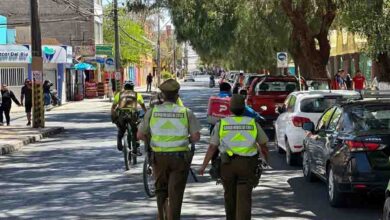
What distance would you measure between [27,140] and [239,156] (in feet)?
48.6

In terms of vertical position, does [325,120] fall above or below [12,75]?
below

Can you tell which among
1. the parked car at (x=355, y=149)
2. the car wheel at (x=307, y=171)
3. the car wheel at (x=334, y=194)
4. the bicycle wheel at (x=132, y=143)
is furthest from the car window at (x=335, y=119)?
the bicycle wheel at (x=132, y=143)

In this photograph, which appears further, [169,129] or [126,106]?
[126,106]

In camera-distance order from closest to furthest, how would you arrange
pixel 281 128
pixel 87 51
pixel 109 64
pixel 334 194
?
1. pixel 334 194
2. pixel 281 128
3. pixel 109 64
4. pixel 87 51

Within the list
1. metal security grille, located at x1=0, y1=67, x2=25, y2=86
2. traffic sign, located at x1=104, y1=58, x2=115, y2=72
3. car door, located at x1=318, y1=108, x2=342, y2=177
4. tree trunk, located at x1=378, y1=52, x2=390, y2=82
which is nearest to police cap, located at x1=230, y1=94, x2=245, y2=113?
car door, located at x1=318, y1=108, x2=342, y2=177

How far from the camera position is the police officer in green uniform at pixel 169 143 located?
7.25m

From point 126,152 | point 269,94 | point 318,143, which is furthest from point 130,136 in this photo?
point 269,94

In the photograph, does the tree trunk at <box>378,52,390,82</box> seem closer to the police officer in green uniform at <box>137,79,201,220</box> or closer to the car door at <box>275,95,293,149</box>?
the car door at <box>275,95,293,149</box>

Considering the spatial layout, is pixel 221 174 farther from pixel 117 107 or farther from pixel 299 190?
pixel 117 107

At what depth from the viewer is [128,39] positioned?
69.9m

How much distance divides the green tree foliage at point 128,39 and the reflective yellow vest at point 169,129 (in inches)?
2331

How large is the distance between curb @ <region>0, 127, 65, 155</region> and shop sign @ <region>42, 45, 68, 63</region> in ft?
62.7

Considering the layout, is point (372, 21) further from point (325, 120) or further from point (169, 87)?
point (169, 87)

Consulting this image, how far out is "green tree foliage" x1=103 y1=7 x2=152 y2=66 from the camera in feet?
221
